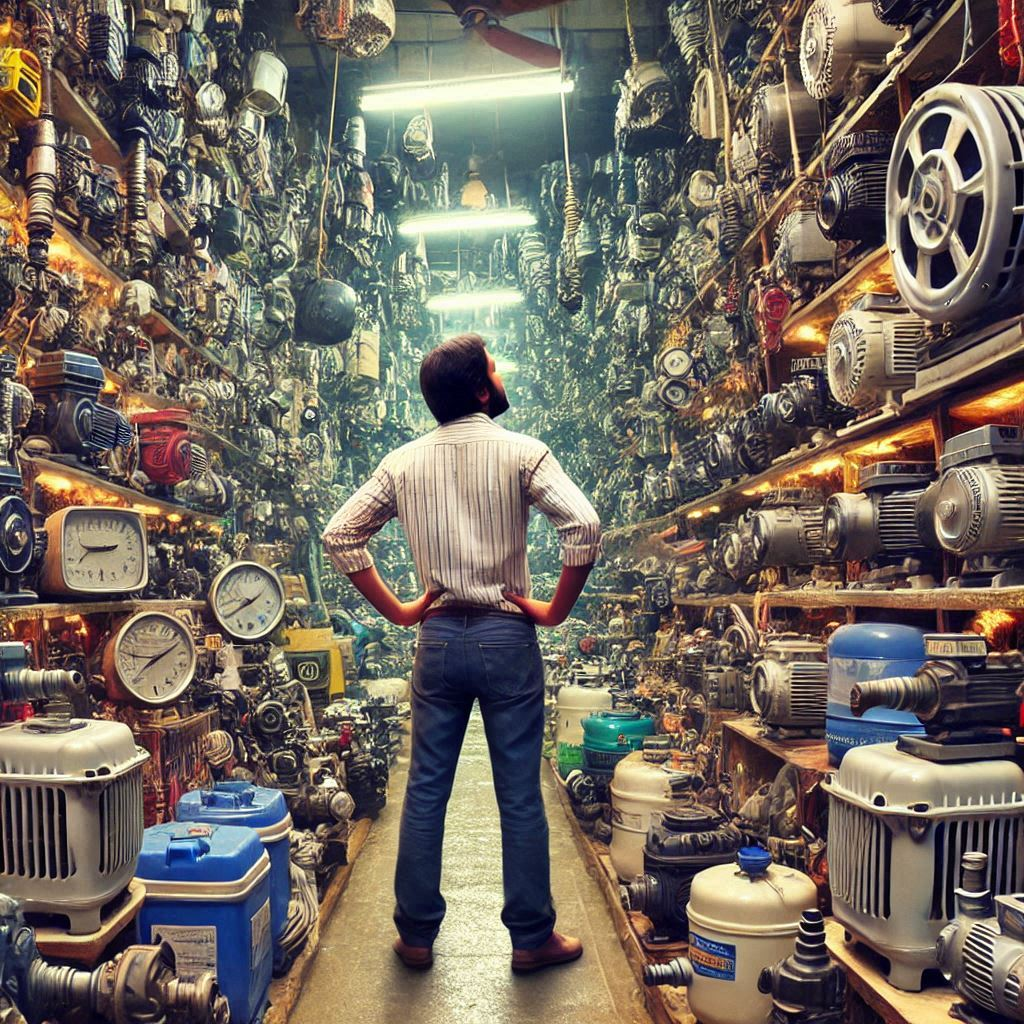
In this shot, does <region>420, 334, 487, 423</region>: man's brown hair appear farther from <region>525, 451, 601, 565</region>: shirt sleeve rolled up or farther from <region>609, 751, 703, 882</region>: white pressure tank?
<region>609, 751, 703, 882</region>: white pressure tank

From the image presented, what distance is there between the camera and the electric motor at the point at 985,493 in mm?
2305

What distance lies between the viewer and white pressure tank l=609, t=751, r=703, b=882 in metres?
3.62

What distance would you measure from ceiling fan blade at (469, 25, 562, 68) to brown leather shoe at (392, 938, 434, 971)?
6297mm

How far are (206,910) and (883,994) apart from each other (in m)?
1.54

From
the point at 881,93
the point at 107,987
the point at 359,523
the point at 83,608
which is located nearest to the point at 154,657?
the point at 83,608

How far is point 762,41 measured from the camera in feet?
17.9

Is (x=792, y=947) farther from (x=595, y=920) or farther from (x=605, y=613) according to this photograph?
(x=605, y=613)

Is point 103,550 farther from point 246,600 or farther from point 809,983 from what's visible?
point 809,983

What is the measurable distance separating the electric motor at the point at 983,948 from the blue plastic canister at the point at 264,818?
191 centimetres

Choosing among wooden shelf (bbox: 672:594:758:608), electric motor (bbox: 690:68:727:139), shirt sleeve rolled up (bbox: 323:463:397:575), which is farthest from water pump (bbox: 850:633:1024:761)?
electric motor (bbox: 690:68:727:139)

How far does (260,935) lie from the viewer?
2564mm

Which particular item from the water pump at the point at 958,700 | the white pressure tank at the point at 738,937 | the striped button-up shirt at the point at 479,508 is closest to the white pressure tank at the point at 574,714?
the striped button-up shirt at the point at 479,508

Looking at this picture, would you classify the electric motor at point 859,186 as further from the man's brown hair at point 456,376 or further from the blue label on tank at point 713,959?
the blue label on tank at point 713,959

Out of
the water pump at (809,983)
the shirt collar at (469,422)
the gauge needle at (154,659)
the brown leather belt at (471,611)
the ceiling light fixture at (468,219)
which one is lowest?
the water pump at (809,983)
